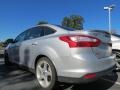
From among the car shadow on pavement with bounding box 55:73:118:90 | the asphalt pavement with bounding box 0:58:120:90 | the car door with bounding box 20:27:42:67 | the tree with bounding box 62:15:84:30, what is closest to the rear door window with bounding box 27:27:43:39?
the car door with bounding box 20:27:42:67

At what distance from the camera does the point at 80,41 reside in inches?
213

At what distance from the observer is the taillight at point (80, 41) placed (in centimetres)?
540

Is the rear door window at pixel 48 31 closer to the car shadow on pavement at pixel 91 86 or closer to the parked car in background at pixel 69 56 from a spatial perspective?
the parked car in background at pixel 69 56

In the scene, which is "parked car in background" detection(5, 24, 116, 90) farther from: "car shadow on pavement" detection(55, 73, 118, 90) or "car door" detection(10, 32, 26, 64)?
"car door" detection(10, 32, 26, 64)

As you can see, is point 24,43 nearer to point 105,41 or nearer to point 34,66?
point 34,66

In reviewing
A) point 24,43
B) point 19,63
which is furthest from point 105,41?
point 19,63

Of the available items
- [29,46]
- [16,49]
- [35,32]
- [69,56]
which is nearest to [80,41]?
[69,56]

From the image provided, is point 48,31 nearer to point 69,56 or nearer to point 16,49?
point 69,56

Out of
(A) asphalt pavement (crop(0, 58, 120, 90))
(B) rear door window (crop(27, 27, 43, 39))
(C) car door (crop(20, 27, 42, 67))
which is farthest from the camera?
(B) rear door window (crop(27, 27, 43, 39))

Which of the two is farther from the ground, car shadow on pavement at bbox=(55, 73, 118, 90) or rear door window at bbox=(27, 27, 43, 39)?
rear door window at bbox=(27, 27, 43, 39)

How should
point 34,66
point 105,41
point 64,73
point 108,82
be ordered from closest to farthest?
point 64,73, point 105,41, point 34,66, point 108,82

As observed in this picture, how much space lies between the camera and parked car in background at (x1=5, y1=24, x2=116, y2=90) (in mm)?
5363

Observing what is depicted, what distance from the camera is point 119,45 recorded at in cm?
852

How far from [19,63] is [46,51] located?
1937 mm
